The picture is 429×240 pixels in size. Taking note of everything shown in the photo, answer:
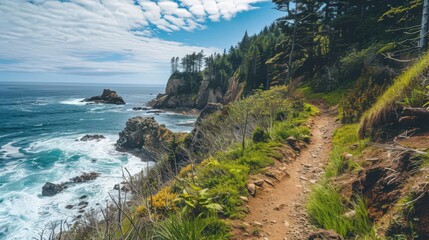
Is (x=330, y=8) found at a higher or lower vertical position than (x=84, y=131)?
higher

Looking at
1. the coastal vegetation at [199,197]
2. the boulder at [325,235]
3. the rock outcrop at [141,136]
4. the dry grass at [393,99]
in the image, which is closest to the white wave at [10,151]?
the rock outcrop at [141,136]

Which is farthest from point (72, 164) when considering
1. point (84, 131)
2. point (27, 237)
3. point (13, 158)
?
point (84, 131)

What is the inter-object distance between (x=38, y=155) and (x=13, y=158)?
128 inches

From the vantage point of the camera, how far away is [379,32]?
85.8 feet

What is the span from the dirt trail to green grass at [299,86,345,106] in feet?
35.8

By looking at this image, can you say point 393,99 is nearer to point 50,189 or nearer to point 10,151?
point 50,189

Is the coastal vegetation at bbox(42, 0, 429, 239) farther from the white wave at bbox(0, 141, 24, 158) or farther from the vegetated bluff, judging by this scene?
the vegetated bluff

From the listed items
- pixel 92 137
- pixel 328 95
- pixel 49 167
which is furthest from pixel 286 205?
pixel 92 137

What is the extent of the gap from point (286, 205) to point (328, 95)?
18.2m

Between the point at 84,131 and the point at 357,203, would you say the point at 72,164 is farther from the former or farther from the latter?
the point at 357,203

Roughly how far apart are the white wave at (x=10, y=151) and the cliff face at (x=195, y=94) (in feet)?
183

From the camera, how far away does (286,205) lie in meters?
5.77

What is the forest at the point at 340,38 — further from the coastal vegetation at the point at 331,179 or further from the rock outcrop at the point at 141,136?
the rock outcrop at the point at 141,136

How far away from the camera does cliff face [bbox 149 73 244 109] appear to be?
8944 centimetres
